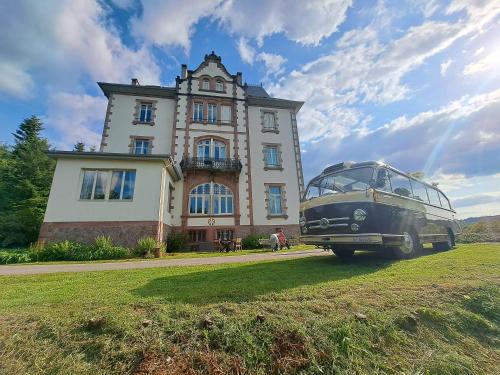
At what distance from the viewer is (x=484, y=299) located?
10.9ft

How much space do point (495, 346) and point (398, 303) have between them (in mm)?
925

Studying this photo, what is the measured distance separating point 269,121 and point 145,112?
1134cm

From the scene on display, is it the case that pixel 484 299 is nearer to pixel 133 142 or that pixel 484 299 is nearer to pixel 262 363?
pixel 262 363

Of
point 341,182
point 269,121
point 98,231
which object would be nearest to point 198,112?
point 269,121

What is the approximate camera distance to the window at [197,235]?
1756 centimetres

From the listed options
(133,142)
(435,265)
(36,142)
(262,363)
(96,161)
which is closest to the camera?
(262,363)

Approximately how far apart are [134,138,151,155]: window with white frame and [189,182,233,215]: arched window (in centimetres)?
519

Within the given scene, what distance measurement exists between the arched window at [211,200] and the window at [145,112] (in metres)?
7.59

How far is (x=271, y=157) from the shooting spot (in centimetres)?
2150

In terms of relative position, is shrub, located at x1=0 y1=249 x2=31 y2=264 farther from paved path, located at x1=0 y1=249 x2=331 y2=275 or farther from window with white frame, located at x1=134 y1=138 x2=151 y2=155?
window with white frame, located at x1=134 y1=138 x2=151 y2=155

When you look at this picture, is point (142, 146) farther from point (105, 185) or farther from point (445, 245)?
point (445, 245)

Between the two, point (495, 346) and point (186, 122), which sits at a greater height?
point (186, 122)

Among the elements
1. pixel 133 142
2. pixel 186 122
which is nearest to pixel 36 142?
pixel 133 142

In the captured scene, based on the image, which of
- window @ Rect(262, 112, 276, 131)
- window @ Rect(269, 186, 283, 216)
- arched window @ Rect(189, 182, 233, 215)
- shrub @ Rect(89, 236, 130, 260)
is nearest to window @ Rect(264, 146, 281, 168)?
window @ Rect(262, 112, 276, 131)
